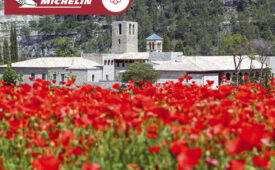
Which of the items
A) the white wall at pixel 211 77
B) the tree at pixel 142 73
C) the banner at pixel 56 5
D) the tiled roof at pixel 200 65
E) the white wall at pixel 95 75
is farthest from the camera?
the white wall at pixel 95 75

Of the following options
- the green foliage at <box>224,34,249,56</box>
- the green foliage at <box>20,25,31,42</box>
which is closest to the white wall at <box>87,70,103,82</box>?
the green foliage at <box>224,34,249,56</box>

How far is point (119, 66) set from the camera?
58.9 metres

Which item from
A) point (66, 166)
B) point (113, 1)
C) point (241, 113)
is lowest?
point (66, 166)

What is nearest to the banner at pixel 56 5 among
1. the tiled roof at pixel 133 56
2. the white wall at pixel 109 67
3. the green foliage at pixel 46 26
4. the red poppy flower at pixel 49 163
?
the white wall at pixel 109 67

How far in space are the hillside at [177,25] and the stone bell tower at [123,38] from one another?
75.6ft

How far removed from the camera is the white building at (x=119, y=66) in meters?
44.4

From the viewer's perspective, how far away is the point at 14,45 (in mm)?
72312

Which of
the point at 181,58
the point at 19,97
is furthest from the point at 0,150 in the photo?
the point at 181,58

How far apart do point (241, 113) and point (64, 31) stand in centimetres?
11399

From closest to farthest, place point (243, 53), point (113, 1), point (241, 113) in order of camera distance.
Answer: point (241, 113)
point (113, 1)
point (243, 53)

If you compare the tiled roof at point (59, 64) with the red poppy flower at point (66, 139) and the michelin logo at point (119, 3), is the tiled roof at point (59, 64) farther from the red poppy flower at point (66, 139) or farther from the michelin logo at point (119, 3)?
the red poppy flower at point (66, 139)

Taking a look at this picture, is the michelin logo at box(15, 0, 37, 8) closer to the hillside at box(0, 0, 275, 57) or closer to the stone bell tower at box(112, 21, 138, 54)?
the stone bell tower at box(112, 21, 138, 54)

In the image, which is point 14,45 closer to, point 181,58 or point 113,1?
point 181,58

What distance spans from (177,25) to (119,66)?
47.4m
